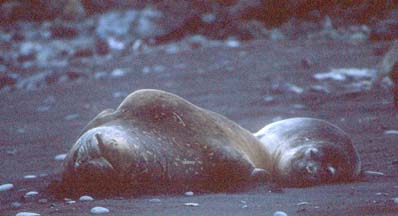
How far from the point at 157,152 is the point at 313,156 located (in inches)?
40.9

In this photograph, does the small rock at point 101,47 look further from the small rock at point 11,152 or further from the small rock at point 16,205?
the small rock at point 16,205

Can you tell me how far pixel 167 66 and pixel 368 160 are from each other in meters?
8.15

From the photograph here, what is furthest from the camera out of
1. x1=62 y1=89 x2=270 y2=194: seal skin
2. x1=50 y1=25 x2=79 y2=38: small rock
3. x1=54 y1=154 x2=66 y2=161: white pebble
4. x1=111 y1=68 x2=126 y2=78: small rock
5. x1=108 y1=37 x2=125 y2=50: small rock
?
x1=50 y1=25 x2=79 y2=38: small rock

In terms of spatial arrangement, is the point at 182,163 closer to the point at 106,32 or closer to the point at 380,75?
the point at 380,75

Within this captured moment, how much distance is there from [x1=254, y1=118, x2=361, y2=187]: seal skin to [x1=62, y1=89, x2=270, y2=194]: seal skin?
0.72 feet

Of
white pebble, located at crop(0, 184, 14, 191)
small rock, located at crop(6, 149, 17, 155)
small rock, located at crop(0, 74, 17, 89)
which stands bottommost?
white pebble, located at crop(0, 184, 14, 191)

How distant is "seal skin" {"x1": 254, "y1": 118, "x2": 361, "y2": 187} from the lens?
6.06 meters

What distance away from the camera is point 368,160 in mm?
6992

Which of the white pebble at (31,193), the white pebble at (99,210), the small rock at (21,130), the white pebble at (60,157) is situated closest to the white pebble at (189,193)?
the white pebble at (99,210)

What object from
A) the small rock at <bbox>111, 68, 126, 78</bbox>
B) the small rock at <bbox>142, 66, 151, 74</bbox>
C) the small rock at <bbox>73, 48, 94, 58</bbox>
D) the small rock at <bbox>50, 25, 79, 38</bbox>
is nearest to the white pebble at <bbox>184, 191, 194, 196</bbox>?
the small rock at <bbox>142, 66, 151, 74</bbox>

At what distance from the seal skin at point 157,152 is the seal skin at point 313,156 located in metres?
0.22

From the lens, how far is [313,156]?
19.9 ft

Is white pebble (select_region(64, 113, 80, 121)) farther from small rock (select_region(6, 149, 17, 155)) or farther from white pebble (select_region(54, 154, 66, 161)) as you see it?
white pebble (select_region(54, 154, 66, 161))

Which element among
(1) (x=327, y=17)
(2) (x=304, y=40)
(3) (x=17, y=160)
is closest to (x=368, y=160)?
(3) (x=17, y=160)
